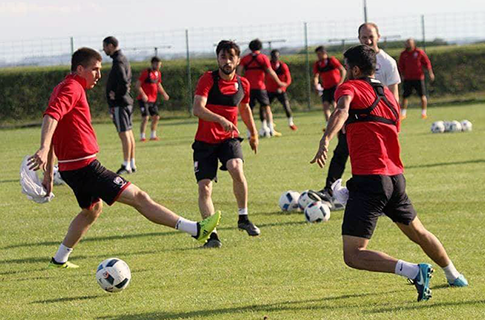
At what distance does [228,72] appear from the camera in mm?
10008

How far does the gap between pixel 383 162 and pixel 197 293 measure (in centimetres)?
187

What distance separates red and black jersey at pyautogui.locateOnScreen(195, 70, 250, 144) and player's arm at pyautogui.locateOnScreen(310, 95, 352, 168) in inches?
131

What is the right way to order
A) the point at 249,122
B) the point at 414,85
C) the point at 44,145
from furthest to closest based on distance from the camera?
the point at 414,85 → the point at 249,122 → the point at 44,145

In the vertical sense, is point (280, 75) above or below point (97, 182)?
below

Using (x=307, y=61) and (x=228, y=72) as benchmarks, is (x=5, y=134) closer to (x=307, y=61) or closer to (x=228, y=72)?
(x=307, y=61)

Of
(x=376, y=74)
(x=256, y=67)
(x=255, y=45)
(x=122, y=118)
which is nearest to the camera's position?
(x=376, y=74)

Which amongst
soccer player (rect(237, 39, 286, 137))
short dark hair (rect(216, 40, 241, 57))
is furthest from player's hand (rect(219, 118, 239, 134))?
soccer player (rect(237, 39, 286, 137))

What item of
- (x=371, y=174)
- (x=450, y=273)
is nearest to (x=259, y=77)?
(x=450, y=273)

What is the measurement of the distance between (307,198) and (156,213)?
11.3ft

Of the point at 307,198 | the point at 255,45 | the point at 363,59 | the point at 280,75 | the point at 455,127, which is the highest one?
the point at 363,59

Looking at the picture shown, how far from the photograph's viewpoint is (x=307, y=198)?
37.9 feet

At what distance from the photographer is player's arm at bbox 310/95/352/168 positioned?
662 cm

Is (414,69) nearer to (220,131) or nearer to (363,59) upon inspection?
(220,131)

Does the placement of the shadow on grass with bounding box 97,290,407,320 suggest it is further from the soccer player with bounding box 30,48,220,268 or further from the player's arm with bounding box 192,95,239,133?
the player's arm with bounding box 192,95,239,133
